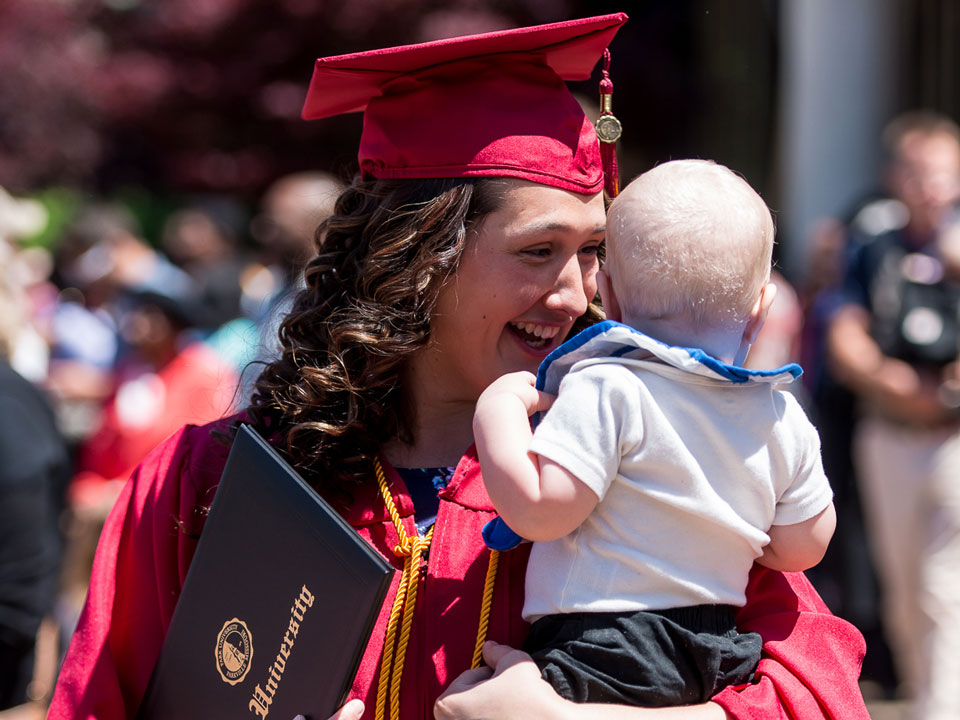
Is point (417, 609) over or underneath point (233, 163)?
over

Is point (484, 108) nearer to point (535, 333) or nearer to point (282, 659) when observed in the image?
point (535, 333)

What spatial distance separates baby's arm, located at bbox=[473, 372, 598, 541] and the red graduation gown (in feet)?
0.96

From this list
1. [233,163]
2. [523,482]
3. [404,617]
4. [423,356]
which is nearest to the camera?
[523,482]

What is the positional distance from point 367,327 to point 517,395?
0.48 metres

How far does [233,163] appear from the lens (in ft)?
42.0

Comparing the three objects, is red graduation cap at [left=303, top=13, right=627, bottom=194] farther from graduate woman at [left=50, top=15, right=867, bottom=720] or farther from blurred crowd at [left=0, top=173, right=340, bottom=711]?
blurred crowd at [left=0, top=173, right=340, bottom=711]

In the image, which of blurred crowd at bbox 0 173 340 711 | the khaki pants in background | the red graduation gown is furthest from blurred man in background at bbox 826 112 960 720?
the red graduation gown

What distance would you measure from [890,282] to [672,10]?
24.5ft

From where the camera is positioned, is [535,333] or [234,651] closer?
[234,651]

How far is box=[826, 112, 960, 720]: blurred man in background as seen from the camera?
430cm

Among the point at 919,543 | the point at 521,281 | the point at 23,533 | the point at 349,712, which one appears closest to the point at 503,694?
the point at 349,712

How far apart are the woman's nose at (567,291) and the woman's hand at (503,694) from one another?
1.96ft

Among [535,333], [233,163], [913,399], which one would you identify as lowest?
[233,163]

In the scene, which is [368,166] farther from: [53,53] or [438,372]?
[53,53]
